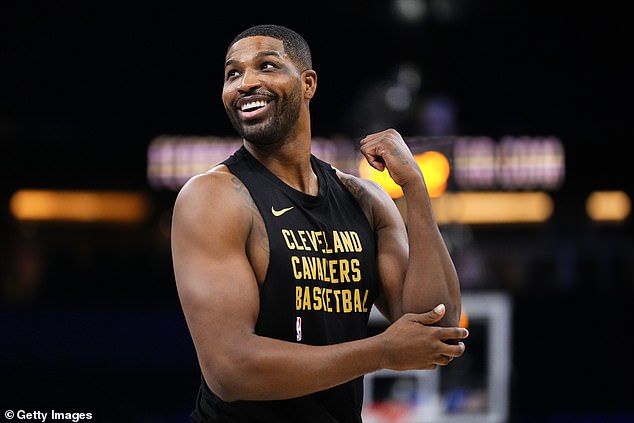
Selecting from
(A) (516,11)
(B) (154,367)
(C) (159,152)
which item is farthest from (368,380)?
(A) (516,11)

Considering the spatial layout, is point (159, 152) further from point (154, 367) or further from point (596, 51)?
point (596, 51)

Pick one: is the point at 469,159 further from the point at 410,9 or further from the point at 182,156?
the point at 182,156

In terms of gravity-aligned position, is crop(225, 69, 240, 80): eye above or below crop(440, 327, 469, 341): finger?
above

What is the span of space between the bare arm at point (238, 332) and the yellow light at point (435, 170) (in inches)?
97.2

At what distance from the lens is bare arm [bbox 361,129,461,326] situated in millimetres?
2783

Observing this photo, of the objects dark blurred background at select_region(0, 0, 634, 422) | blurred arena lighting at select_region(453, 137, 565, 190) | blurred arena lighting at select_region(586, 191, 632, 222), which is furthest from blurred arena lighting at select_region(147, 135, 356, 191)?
blurred arena lighting at select_region(586, 191, 632, 222)

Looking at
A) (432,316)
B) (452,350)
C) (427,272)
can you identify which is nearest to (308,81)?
(427,272)

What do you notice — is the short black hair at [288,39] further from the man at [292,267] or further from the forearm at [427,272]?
the forearm at [427,272]

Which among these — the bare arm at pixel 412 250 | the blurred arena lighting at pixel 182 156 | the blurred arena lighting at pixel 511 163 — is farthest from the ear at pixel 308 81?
the blurred arena lighting at pixel 182 156

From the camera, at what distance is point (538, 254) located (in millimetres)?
14234

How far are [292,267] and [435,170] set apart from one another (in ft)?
13.8

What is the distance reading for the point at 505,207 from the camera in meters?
13.9

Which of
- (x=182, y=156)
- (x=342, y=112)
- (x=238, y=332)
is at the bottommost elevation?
(x=238, y=332)

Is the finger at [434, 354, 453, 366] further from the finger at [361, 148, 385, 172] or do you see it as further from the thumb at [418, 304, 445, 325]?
the finger at [361, 148, 385, 172]
